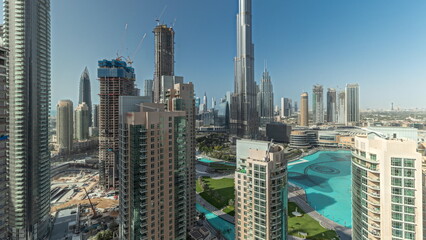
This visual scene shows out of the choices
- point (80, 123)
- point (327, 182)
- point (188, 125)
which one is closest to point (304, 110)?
point (327, 182)

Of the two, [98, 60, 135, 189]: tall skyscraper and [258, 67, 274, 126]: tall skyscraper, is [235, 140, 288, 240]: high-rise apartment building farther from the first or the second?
[258, 67, 274, 126]: tall skyscraper

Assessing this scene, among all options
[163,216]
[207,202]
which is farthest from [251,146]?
[207,202]

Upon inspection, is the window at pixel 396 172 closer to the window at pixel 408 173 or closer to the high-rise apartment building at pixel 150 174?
the window at pixel 408 173

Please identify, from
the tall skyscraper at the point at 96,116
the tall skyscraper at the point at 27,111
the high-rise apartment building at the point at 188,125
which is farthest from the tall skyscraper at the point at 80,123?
the high-rise apartment building at the point at 188,125

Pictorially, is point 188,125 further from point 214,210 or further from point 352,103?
point 352,103

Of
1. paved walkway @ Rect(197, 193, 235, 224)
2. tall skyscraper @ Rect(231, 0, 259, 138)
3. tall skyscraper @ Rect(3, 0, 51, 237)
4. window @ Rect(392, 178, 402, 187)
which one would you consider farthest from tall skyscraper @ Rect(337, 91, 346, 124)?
tall skyscraper @ Rect(3, 0, 51, 237)
